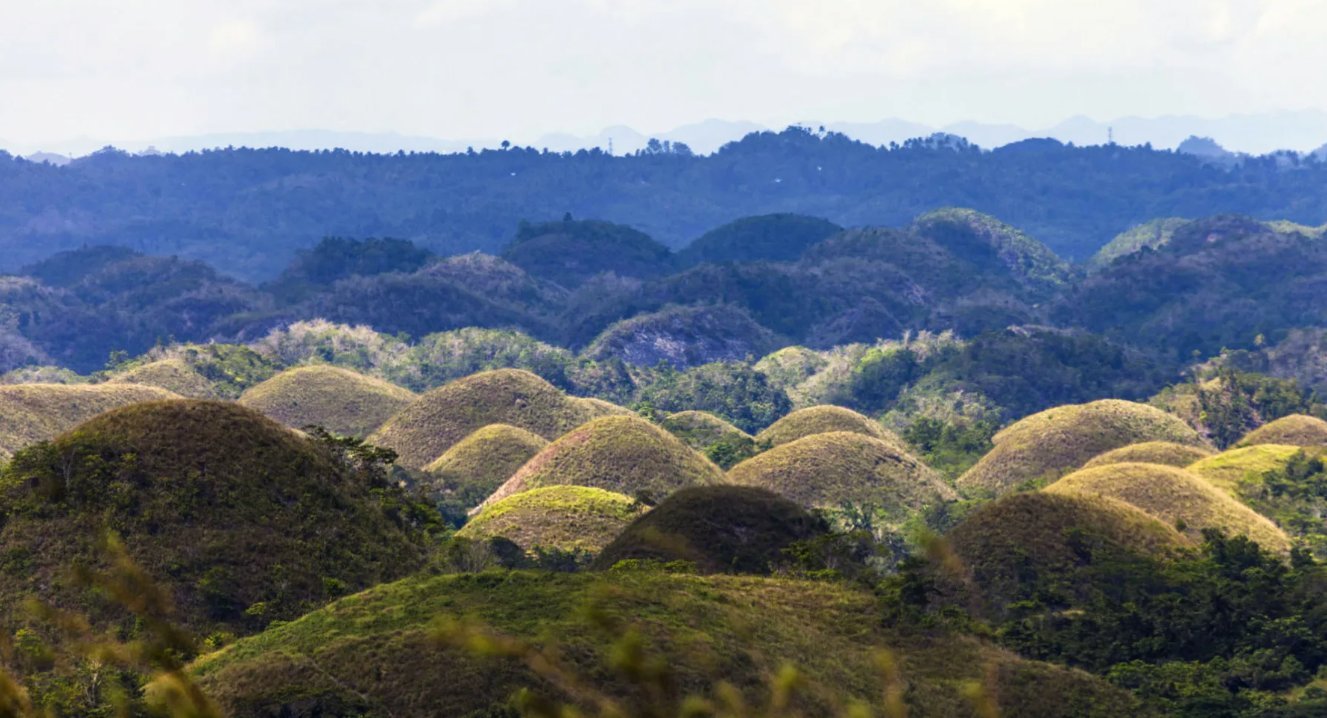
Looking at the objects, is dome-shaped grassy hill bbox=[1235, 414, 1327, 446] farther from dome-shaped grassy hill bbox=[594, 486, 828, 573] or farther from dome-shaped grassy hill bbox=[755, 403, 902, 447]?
dome-shaped grassy hill bbox=[594, 486, 828, 573]

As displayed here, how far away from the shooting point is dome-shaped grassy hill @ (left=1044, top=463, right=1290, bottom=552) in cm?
5810

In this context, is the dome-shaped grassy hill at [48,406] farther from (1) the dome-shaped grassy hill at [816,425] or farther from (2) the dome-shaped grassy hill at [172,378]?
(1) the dome-shaped grassy hill at [816,425]

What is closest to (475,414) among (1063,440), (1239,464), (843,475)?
(843,475)

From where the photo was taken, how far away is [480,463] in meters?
80.2

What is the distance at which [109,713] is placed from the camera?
2836cm

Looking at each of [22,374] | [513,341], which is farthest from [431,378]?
[22,374]

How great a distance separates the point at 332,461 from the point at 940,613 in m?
19.2

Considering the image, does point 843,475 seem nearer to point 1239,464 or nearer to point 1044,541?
point 1239,464

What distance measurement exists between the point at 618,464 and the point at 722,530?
20941 millimetres

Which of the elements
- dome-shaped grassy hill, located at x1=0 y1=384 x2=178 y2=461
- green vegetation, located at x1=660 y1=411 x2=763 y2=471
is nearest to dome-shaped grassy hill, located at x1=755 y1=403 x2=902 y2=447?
green vegetation, located at x1=660 y1=411 x2=763 y2=471

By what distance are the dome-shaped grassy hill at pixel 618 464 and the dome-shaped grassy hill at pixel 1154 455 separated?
64.6 ft

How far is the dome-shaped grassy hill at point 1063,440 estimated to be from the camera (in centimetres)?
8334

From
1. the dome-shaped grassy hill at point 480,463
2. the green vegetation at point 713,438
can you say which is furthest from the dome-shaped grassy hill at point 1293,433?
the dome-shaped grassy hill at point 480,463

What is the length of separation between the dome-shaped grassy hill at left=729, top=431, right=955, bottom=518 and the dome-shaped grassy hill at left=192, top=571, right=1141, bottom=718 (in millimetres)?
31427
